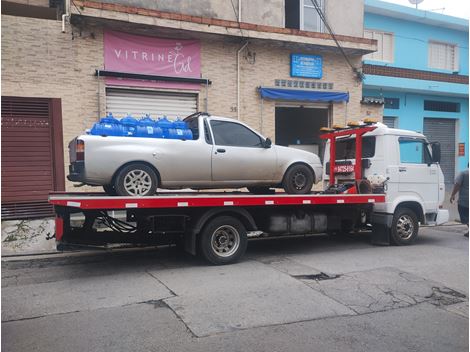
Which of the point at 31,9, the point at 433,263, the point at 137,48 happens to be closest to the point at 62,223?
the point at 433,263

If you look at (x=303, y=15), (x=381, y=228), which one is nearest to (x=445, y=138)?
(x=303, y=15)

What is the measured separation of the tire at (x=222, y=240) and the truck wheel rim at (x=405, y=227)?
357 cm

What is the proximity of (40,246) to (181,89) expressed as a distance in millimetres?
5821

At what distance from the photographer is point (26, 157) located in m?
10.8

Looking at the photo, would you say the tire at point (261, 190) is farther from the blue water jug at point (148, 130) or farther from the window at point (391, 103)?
the window at point (391, 103)

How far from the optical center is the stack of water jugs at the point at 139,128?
6598 millimetres

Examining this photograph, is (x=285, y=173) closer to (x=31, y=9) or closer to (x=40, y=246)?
(x=40, y=246)

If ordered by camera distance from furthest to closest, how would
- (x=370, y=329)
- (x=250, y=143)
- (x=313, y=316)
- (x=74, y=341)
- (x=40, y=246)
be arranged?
(x=40, y=246) < (x=250, y=143) < (x=313, y=316) < (x=370, y=329) < (x=74, y=341)

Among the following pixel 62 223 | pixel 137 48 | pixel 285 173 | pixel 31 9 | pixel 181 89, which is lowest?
pixel 62 223

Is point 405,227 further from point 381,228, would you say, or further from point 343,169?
point 343,169

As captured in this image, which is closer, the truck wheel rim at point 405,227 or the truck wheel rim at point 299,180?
the truck wheel rim at point 299,180

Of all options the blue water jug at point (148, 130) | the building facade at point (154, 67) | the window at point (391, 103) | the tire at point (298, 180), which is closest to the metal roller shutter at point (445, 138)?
the window at point (391, 103)

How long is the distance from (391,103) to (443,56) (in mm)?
4356

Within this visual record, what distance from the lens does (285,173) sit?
26.1 feet
